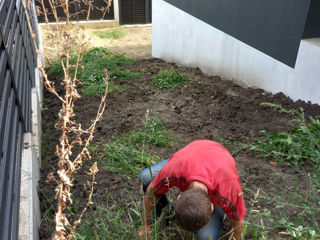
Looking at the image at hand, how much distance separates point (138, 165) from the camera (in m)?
3.33

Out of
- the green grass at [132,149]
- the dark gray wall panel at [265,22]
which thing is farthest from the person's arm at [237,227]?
the dark gray wall panel at [265,22]

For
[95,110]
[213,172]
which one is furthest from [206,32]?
[213,172]

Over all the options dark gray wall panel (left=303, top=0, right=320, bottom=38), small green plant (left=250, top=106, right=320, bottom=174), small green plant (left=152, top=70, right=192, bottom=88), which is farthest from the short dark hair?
small green plant (left=152, top=70, right=192, bottom=88)

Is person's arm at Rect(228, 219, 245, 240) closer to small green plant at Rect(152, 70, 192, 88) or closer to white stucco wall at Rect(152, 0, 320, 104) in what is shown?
white stucco wall at Rect(152, 0, 320, 104)

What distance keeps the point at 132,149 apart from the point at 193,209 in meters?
1.94

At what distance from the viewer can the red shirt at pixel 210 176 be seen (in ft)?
6.34

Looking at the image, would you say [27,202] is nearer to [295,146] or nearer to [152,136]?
[152,136]

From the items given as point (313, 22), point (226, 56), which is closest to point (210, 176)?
point (313, 22)

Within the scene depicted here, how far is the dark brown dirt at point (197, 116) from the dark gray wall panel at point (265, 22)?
721mm

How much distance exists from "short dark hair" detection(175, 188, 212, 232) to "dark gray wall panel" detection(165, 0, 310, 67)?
10.8 feet

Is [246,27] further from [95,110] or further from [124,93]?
[95,110]

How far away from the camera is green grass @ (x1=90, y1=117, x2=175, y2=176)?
→ 132 inches

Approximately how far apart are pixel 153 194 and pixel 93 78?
423 centimetres

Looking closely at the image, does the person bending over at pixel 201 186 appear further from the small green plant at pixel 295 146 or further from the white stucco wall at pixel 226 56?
the white stucco wall at pixel 226 56
